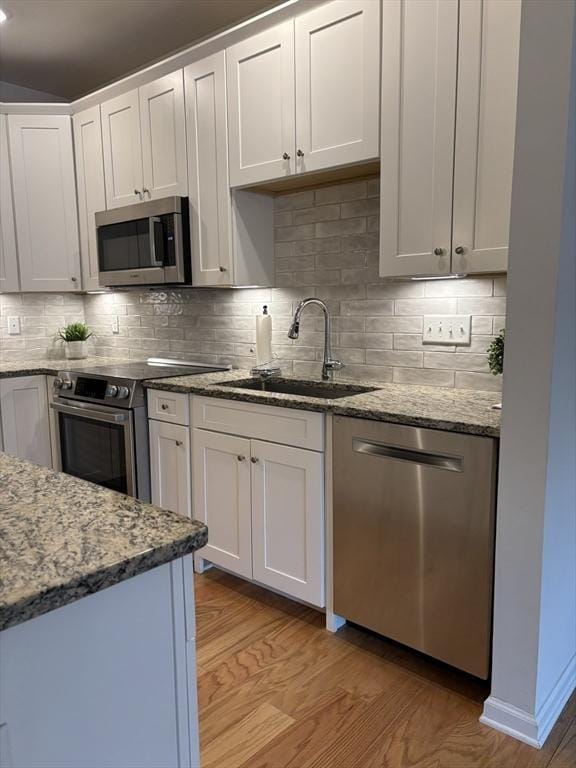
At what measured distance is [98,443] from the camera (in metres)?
2.93

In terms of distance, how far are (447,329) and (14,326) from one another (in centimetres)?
283

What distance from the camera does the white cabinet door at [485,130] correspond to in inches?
71.0

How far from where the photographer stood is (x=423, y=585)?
1.88 m

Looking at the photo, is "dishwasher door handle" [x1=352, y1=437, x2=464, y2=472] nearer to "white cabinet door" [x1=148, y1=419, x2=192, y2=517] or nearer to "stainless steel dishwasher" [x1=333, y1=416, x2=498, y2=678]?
"stainless steel dishwasher" [x1=333, y1=416, x2=498, y2=678]

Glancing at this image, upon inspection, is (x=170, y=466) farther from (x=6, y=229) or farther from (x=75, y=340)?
(x=6, y=229)

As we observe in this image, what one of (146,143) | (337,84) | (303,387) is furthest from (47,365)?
(337,84)

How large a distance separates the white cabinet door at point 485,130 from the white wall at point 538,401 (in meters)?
0.36

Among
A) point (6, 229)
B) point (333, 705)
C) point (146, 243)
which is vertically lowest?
point (333, 705)

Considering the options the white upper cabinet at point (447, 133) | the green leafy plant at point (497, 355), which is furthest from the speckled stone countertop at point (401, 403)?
the white upper cabinet at point (447, 133)

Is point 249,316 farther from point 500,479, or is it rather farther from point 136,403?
point 500,479

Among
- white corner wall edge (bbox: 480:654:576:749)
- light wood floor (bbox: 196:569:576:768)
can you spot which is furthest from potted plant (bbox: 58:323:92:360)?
white corner wall edge (bbox: 480:654:576:749)

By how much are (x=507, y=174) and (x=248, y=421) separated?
129cm

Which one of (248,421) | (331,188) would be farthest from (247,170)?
(248,421)

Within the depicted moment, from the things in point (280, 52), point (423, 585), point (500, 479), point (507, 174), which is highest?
point (280, 52)
